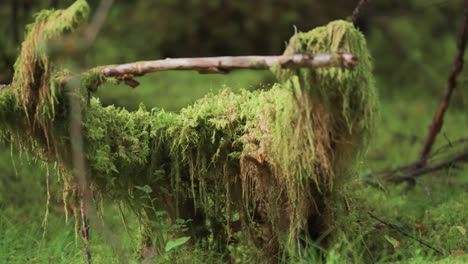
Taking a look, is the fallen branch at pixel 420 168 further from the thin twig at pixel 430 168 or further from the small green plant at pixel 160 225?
the small green plant at pixel 160 225

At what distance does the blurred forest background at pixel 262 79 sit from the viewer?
14.1 ft

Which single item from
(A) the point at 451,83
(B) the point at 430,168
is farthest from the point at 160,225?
(A) the point at 451,83

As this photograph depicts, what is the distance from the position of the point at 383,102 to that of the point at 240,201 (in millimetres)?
6076

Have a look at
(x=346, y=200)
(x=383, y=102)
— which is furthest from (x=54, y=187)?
(x=383, y=102)

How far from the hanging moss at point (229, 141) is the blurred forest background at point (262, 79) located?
0.50 metres

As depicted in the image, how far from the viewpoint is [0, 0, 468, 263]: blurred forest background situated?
14.1 feet

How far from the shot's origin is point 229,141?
3338mm

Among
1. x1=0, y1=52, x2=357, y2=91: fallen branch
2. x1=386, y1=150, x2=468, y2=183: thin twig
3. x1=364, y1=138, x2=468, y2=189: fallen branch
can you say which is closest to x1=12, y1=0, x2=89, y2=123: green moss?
x1=0, y1=52, x2=357, y2=91: fallen branch

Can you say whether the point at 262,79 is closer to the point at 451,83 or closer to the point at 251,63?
the point at 451,83

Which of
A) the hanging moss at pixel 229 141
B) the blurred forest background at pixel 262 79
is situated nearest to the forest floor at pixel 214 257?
the blurred forest background at pixel 262 79

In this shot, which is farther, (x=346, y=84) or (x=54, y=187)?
(x=54, y=187)

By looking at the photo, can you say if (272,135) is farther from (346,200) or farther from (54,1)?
(54,1)

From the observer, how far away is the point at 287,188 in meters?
3.15

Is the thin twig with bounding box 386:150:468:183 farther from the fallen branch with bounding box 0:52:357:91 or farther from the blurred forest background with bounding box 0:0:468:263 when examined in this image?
the fallen branch with bounding box 0:52:357:91
